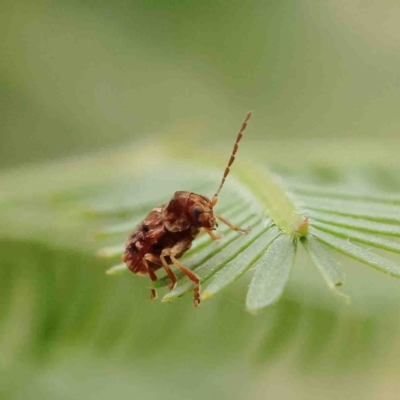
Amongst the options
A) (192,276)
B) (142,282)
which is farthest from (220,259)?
(142,282)

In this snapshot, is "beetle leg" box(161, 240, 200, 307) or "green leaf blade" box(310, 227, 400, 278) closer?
"green leaf blade" box(310, 227, 400, 278)

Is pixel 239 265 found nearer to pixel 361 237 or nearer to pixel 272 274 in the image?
pixel 272 274

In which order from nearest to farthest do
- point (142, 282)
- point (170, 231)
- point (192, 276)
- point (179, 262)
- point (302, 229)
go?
point (302, 229), point (192, 276), point (179, 262), point (170, 231), point (142, 282)

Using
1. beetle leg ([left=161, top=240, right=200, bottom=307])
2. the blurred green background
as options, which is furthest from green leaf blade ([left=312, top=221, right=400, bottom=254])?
the blurred green background

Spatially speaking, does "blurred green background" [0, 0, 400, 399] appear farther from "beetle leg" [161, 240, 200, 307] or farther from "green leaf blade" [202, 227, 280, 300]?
"green leaf blade" [202, 227, 280, 300]

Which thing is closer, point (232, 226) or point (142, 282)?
point (232, 226)

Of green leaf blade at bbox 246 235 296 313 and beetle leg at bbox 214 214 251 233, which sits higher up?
beetle leg at bbox 214 214 251 233

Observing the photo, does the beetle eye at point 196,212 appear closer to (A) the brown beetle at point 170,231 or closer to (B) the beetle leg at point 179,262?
(A) the brown beetle at point 170,231
